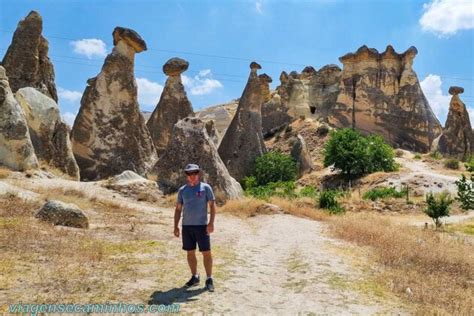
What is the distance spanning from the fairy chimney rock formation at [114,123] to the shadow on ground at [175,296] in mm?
13957

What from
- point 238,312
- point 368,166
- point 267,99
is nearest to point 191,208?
point 238,312

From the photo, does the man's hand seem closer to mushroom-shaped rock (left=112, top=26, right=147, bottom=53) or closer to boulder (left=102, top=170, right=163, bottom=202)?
boulder (left=102, top=170, right=163, bottom=202)

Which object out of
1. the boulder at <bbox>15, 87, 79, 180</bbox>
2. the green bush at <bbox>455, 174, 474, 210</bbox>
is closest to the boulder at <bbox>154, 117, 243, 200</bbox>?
the boulder at <bbox>15, 87, 79, 180</bbox>

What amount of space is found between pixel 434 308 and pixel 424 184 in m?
16.3

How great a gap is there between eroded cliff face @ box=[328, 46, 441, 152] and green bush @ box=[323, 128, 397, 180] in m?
13.5

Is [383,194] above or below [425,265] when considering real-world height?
above

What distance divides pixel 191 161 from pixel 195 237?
8955mm

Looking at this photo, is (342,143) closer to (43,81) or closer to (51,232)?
(43,81)

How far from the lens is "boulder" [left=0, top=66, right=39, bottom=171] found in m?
12.5

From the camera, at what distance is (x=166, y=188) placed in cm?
1354

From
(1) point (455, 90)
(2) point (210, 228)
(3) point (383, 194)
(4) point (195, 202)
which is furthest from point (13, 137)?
(1) point (455, 90)

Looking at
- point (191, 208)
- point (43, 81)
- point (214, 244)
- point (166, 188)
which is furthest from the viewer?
point (43, 81)

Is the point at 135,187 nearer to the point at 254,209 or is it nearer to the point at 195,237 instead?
the point at 254,209

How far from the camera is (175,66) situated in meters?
24.2
